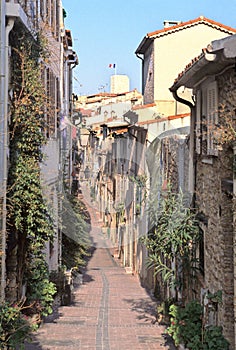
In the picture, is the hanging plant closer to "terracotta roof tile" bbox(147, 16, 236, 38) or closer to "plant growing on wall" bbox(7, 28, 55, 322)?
"plant growing on wall" bbox(7, 28, 55, 322)

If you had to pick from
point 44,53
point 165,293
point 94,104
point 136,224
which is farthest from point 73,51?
point 94,104

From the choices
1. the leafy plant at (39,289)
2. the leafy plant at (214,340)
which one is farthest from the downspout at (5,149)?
the leafy plant at (39,289)

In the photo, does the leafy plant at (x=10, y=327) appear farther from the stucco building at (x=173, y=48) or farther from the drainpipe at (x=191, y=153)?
the stucco building at (x=173, y=48)

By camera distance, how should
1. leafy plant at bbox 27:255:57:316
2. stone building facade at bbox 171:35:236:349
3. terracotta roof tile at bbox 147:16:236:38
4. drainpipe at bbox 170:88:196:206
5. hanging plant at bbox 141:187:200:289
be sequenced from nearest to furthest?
stone building facade at bbox 171:35:236:349
hanging plant at bbox 141:187:200:289
leafy plant at bbox 27:255:57:316
drainpipe at bbox 170:88:196:206
terracotta roof tile at bbox 147:16:236:38

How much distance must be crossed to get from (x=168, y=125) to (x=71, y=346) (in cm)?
1086

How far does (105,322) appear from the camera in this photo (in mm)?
15445

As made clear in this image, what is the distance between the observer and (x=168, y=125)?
21.5 metres

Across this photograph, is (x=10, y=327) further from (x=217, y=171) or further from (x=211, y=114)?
(x=211, y=114)

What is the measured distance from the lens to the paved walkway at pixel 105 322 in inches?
513

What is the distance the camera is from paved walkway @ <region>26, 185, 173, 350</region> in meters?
13.0

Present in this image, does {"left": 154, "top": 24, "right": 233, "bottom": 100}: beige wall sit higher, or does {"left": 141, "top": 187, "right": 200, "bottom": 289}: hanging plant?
{"left": 154, "top": 24, "right": 233, "bottom": 100}: beige wall

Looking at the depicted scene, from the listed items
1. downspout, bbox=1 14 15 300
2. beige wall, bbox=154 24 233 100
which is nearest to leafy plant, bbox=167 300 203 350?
downspout, bbox=1 14 15 300

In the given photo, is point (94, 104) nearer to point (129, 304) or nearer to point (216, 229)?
point (129, 304)

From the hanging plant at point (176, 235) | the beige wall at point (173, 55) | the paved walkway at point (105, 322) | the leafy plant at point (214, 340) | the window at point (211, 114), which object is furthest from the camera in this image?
the beige wall at point (173, 55)
